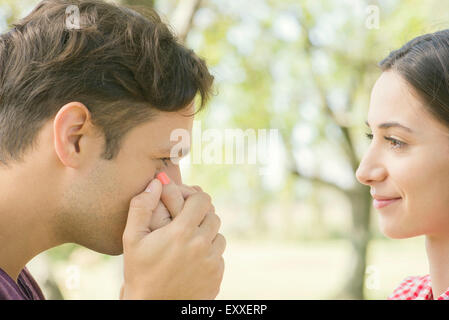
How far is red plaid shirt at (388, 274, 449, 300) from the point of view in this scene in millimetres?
1931

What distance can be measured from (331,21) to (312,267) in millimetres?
5300

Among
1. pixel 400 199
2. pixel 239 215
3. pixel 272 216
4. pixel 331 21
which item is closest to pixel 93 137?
pixel 400 199

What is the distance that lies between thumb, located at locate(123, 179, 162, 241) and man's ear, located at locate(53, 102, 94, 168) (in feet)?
0.72

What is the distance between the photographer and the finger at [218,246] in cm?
168

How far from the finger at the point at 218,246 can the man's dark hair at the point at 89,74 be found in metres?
0.43

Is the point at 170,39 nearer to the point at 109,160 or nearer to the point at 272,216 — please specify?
the point at 109,160

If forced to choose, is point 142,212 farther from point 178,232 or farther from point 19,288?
point 19,288

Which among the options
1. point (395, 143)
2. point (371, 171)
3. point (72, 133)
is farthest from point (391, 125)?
point (72, 133)

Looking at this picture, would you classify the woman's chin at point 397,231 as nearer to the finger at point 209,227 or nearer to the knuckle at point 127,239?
the finger at point 209,227

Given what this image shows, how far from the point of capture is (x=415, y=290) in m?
2.02

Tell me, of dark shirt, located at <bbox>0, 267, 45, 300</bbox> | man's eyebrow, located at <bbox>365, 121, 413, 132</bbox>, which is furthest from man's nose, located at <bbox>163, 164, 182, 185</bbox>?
man's eyebrow, located at <bbox>365, 121, 413, 132</bbox>

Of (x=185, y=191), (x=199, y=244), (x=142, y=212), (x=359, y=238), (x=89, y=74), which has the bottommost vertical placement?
(x=199, y=244)

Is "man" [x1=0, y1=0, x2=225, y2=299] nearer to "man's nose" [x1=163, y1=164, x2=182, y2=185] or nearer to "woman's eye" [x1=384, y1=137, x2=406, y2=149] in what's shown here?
"man's nose" [x1=163, y1=164, x2=182, y2=185]

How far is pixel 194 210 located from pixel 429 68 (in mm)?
932
